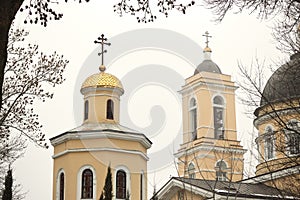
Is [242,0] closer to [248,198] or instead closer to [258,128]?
[248,198]

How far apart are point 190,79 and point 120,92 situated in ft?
48.2

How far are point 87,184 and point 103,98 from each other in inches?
144

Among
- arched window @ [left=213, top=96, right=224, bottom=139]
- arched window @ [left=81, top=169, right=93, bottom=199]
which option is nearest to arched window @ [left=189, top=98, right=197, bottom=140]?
arched window @ [left=213, top=96, right=224, bottom=139]

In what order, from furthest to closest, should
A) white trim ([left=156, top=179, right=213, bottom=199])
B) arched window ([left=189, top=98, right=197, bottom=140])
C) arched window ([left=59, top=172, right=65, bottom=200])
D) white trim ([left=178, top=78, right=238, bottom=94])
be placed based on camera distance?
arched window ([left=189, top=98, right=197, bottom=140]) → white trim ([left=178, top=78, right=238, bottom=94]) → arched window ([left=59, top=172, right=65, bottom=200]) → white trim ([left=156, top=179, right=213, bottom=199])

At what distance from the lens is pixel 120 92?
2577cm

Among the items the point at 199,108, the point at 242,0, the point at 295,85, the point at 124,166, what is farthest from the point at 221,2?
the point at 199,108

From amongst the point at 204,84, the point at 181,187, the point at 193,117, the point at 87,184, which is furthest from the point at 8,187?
the point at 193,117

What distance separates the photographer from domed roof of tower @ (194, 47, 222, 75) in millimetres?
39781

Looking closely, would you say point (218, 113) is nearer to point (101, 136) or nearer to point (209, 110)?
point (209, 110)

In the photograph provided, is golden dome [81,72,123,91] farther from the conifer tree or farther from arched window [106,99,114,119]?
the conifer tree

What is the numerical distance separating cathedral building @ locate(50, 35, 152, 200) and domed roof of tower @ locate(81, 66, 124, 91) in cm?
4

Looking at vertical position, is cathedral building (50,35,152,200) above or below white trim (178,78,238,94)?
below

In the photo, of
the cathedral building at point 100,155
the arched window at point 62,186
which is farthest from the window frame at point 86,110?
the arched window at point 62,186

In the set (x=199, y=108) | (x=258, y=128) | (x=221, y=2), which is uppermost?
(x=199, y=108)
